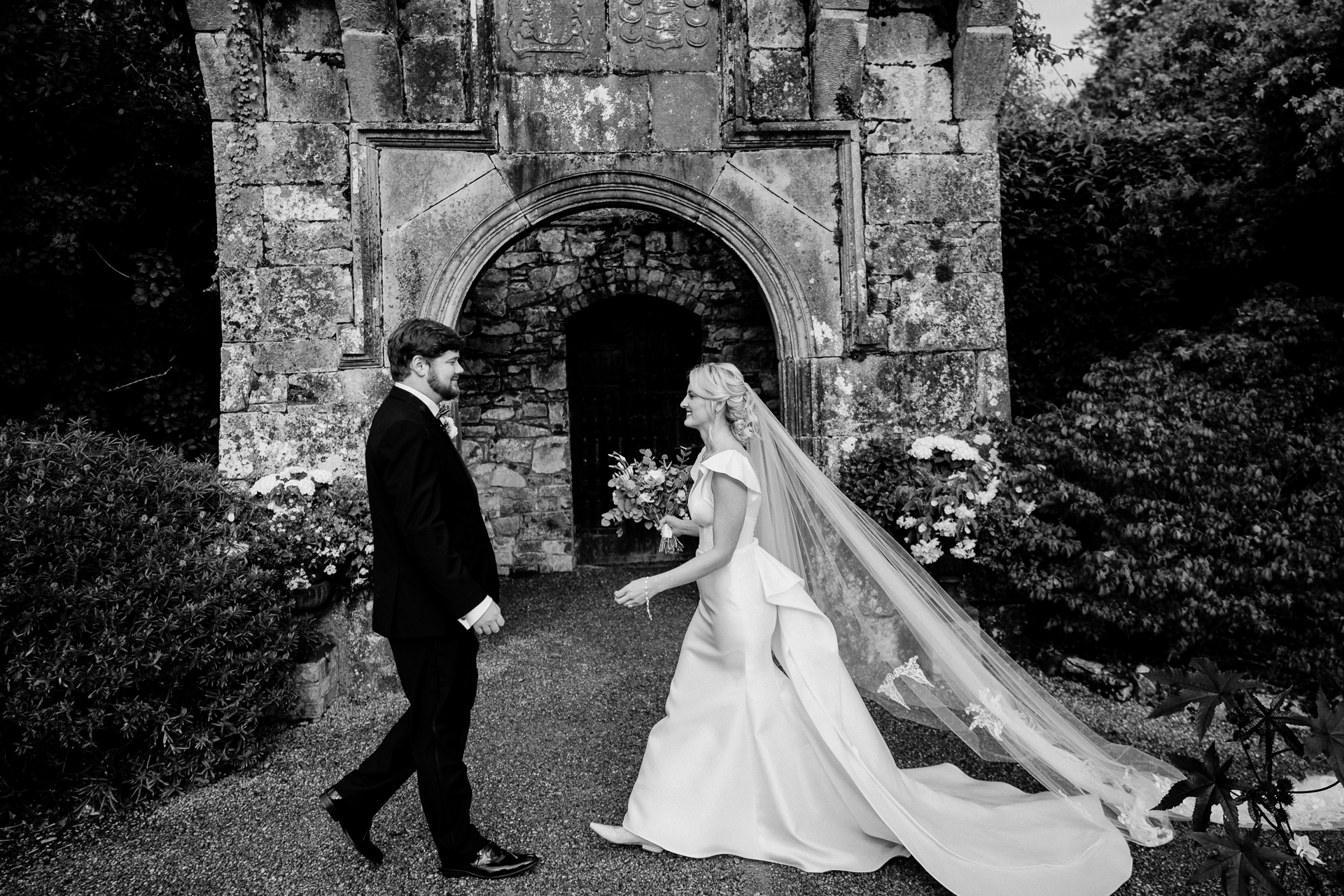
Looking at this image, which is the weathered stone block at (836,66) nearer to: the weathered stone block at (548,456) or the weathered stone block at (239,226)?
the weathered stone block at (239,226)

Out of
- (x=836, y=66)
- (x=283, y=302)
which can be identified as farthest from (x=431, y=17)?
(x=836, y=66)

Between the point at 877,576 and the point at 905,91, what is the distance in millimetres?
3475

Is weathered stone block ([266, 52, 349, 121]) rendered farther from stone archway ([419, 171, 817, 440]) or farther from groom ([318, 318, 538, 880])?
groom ([318, 318, 538, 880])

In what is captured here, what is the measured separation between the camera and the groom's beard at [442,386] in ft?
10.2

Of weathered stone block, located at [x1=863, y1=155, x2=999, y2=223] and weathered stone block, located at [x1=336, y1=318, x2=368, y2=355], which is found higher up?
weathered stone block, located at [x1=863, y1=155, x2=999, y2=223]

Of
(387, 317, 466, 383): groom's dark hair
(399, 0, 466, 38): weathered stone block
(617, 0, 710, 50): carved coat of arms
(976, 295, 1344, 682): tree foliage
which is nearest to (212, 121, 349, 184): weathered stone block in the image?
(399, 0, 466, 38): weathered stone block

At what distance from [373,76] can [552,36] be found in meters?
1.05

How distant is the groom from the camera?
9.44ft

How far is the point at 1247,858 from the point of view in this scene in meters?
1.95

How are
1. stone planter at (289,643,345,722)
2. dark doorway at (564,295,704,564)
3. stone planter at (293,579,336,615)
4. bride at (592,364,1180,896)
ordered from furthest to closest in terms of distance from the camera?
dark doorway at (564,295,704,564)
stone planter at (293,579,336,615)
stone planter at (289,643,345,722)
bride at (592,364,1180,896)

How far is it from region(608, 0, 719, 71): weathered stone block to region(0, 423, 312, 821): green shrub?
3.43m

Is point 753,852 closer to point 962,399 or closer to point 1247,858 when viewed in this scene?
point 1247,858

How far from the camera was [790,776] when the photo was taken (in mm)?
3098

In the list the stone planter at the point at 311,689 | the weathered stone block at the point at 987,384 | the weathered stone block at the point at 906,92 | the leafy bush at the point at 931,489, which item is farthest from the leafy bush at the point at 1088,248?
the stone planter at the point at 311,689
